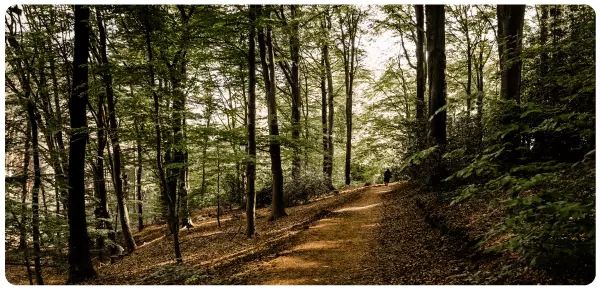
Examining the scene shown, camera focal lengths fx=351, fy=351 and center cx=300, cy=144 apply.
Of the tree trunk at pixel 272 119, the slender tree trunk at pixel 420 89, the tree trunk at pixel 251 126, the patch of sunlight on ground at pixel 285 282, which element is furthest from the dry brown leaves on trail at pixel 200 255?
the slender tree trunk at pixel 420 89

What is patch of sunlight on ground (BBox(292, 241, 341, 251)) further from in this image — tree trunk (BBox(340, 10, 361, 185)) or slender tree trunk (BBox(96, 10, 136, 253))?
tree trunk (BBox(340, 10, 361, 185))

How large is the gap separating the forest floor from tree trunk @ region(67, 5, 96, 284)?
695mm

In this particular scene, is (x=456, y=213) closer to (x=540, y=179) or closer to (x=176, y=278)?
(x=540, y=179)

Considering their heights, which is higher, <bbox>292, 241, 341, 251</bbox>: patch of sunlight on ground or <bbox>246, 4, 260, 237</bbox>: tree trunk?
<bbox>246, 4, 260, 237</bbox>: tree trunk

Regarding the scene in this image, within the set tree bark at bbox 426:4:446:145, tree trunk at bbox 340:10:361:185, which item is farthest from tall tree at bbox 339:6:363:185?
tree bark at bbox 426:4:446:145

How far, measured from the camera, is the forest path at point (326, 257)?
685 centimetres

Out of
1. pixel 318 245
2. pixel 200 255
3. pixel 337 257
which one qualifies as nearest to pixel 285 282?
pixel 337 257

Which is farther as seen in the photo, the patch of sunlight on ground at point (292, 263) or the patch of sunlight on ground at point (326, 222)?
the patch of sunlight on ground at point (326, 222)

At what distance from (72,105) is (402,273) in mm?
8718

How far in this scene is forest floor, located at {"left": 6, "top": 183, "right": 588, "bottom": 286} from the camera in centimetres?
598

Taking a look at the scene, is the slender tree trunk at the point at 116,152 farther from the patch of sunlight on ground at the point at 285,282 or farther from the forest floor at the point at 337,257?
the patch of sunlight on ground at the point at 285,282

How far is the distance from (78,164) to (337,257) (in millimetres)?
6934

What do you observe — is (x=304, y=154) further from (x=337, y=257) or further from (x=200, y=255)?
(x=337, y=257)

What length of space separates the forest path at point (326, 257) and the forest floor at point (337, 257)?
0.07 ft
